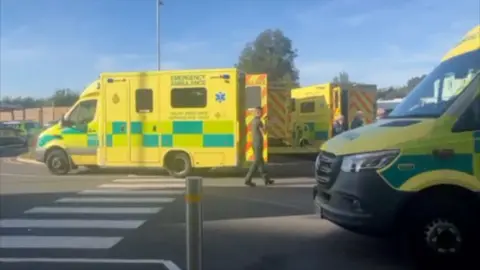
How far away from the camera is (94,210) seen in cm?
962

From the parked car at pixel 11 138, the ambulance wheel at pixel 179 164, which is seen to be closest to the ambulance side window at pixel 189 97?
the ambulance wheel at pixel 179 164

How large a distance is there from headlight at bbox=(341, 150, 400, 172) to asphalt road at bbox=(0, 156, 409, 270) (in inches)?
43.6

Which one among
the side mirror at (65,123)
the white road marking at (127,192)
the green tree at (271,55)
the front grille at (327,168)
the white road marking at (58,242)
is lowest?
the white road marking at (58,242)

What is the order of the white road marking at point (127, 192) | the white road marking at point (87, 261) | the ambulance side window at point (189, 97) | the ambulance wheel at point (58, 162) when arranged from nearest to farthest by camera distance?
the white road marking at point (87, 261) → the white road marking at point (127, 192) → the ambulance side window at point (189, 97) → the ambulance wheel at point (58, 162)

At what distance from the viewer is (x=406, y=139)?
5.64m

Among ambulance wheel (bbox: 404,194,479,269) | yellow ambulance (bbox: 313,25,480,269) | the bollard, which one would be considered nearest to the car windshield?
yellow ambulance (bbox: 313,25,480,269)

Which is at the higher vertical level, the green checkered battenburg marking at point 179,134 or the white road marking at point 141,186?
the green checkered battenburg marking at point 179,134

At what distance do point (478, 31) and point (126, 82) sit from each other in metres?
9.89

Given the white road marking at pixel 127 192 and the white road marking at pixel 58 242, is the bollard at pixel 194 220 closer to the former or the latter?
the white road marking at pixel 58 242

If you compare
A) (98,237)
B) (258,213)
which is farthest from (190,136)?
(98,237)

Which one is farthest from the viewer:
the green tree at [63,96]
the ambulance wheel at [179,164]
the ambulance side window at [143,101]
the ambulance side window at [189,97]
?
the green tree at [63,96]

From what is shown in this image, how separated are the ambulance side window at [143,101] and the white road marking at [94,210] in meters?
5.12

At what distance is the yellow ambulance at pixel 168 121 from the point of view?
1411cm

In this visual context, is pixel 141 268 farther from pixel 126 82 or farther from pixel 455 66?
pixel 126 82
